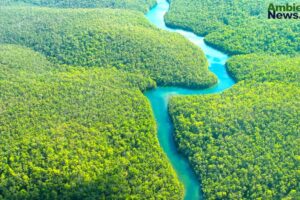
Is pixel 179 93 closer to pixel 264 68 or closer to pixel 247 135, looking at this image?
pixel 264 68

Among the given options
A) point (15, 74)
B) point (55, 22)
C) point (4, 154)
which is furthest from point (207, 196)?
point (55, 22)

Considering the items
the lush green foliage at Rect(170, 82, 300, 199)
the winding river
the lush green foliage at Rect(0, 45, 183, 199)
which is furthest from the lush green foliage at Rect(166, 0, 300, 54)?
the lush green foliage at Rect(0, 45, 183, 199)

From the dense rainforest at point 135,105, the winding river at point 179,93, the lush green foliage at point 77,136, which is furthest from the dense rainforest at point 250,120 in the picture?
the lush green foliage at point 77,136

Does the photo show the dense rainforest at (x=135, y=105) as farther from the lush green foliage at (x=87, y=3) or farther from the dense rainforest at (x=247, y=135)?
the lush green foliage at (x=87, y=3)

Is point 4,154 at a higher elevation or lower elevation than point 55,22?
lower

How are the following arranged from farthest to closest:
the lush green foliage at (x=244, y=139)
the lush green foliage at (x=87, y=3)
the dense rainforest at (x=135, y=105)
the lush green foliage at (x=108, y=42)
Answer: the lush green foliage at (x=87, y=3) → the lush green foliage at (x=108, y=42) → the dense rainforest at (x=135, y=105) → the lush green foliage at (x=244, y=139)

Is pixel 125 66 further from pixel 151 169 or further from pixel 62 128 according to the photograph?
pixel 151 169

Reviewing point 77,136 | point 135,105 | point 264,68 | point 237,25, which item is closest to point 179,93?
point 135,105
